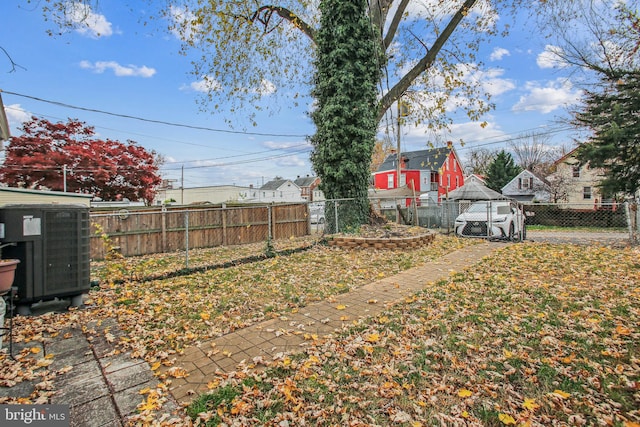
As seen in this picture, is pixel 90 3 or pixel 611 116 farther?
pixel 611 116

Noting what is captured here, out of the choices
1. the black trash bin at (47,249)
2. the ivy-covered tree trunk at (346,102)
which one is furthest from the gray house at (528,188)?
the black trash bin at (47,249)

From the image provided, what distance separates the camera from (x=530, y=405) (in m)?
2.03

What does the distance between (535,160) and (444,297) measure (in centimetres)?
3912

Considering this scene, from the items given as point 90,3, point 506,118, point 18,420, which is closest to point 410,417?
point 18,420

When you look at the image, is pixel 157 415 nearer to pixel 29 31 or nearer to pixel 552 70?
pixel 29 31

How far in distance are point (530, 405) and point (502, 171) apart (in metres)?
36.9

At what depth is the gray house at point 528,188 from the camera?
28.8 meters

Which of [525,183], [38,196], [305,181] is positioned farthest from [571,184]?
[305,181]

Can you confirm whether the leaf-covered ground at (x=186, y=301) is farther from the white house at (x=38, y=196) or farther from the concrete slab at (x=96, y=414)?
the white house at (x=38, y=196)

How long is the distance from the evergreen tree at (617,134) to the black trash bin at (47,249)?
16.8m

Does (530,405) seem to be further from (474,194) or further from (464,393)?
(474,194)

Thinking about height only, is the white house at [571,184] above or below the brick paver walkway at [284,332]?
above

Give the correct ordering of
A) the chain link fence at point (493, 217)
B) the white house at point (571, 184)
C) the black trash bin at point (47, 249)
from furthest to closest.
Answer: the white house at point (571, 184)
the chain link fence at point (493, 217)
the black trash bin at point (47, 249)

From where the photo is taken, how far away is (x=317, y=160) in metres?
9.80
